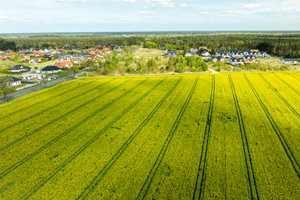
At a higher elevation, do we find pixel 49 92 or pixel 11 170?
pixel 49 92

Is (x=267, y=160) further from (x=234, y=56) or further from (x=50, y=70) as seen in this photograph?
(x=234, y=56)

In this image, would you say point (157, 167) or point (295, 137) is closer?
point (157, 167)

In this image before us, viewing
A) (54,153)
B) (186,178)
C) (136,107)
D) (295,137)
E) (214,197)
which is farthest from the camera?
(136,107)

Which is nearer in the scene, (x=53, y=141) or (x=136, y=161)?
(x=136, y=161)

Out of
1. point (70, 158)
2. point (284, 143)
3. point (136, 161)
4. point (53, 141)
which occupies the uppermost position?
point (284, 143)

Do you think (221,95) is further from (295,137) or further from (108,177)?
(108,177)

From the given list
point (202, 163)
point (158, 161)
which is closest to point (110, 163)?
point (158, 161)

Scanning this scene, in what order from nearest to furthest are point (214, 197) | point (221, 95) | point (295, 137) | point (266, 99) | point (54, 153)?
point (214, 197)
point (54, 153)
point (295, 137)
point (266, 99)
point (221, 95)

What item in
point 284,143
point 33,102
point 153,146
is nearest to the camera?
point 153,146

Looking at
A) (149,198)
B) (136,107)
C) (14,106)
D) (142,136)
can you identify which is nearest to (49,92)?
(14,106)
